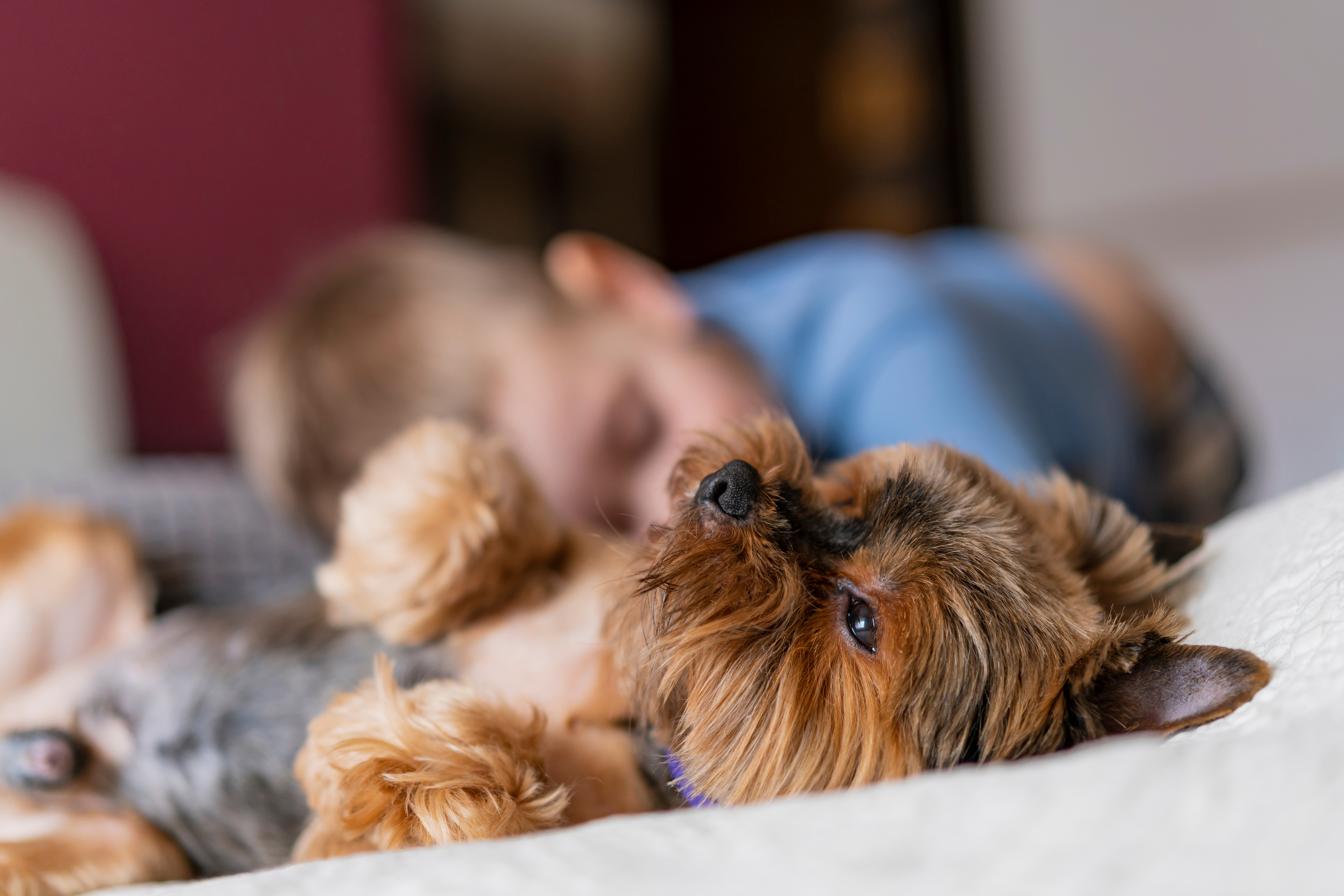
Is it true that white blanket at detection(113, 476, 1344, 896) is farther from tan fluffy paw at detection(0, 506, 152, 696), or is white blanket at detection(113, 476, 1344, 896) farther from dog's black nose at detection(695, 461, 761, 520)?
tan fluffy paw at detection(0, 506, 152, 696)

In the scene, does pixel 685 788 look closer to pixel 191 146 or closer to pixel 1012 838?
pixel 1012 838

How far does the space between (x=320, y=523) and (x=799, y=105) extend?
5.81m

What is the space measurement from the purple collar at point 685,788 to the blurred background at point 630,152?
2462 mm

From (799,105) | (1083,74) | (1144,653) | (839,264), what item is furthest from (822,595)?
(799,105)

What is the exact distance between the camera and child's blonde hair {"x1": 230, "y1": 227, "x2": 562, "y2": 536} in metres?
1.95

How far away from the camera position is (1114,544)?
3.19 ft

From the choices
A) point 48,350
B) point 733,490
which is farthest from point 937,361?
point 48,350

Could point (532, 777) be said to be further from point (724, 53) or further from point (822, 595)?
point (724, 53)

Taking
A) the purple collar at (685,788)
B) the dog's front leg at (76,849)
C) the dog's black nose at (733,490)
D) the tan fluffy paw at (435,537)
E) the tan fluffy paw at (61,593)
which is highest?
the dog's black nose at (733,490)

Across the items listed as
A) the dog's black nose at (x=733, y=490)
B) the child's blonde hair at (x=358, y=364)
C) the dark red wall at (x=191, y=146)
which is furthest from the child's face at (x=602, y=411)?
the dark red wall at (x=191, y=146)

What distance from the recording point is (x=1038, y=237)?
5.78 meters

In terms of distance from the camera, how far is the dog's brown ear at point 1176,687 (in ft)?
2.26

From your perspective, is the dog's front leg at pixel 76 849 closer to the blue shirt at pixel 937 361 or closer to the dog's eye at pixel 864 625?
the dog's eye at pixel 864 625

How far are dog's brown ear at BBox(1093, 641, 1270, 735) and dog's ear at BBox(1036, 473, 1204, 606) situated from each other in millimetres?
137
